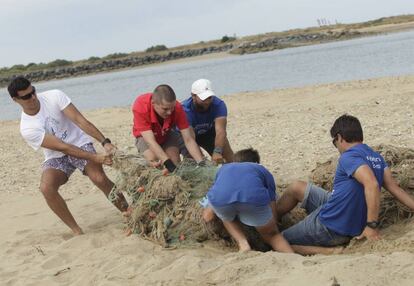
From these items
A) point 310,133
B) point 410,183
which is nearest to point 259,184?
point 410,183

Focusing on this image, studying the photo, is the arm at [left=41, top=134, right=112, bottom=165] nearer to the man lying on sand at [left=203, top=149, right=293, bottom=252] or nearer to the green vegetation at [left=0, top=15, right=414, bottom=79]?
the man lying on sand at [left=203, top=149, right=293, bottom=252]

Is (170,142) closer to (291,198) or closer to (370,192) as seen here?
(291,198)

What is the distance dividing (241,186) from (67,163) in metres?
2.21

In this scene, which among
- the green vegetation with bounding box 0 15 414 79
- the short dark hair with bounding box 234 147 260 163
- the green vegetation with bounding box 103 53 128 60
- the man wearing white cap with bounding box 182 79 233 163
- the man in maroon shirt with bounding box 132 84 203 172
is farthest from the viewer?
the green vegetation with bounding box 103 53 128 60

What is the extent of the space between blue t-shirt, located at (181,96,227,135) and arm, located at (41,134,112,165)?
134cm

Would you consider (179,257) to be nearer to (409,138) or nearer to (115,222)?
(115,222)

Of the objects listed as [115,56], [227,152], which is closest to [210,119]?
[227,152]

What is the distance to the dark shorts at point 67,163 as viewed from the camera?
607 cm

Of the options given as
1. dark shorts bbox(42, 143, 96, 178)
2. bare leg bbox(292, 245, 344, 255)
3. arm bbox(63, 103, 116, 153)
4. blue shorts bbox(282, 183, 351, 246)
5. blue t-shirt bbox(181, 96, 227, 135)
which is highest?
arm bbox(63, 103, 116, 153)

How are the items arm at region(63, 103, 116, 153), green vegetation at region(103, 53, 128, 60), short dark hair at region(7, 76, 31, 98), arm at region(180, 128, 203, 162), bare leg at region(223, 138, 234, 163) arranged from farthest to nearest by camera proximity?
green vegetation at region(103, 53, 128, 60)
bare leg at region(223, 138, 234, 163)
arm at region(180, 128, 203, 162)
arm at region(63, 103, 116, 153)
short dark hair at region(7, 76, 31, 98)

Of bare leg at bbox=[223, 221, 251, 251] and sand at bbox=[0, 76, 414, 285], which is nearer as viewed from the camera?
sand at bbox=[0, 76, 414, 285]

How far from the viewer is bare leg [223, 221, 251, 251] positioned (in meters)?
4.83

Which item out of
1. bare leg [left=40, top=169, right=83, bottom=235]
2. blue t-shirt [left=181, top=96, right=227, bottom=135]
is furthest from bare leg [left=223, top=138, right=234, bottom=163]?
bare leg [left=40, top=169, right=83, bottom=235]

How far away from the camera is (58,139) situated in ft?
19.1
